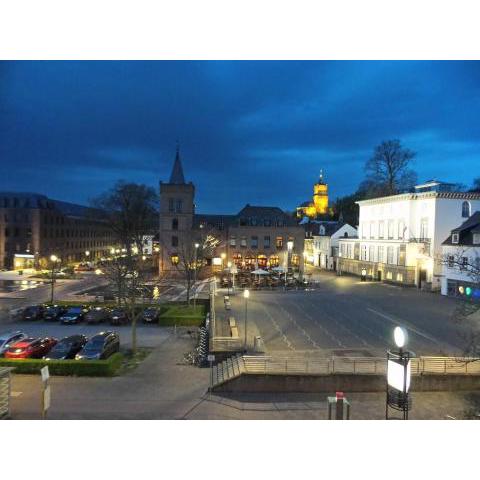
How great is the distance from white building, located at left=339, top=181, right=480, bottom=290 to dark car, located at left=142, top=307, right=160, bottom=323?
28202 mm

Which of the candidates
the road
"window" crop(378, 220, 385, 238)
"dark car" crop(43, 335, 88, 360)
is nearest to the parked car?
"dark car" crop(43, 335, 88, 360)

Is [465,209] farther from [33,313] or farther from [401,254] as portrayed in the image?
[33,313]

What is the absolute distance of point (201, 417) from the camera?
12250 mm

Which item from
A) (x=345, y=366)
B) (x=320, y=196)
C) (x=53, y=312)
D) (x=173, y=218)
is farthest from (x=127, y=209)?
(x=320, y=196)

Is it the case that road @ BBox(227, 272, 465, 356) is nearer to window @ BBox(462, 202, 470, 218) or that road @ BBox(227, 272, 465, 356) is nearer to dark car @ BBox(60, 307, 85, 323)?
window @ BBox(462, 202, 470, 218)

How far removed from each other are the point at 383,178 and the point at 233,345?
4616 cm

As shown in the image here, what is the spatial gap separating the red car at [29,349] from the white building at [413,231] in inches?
1388

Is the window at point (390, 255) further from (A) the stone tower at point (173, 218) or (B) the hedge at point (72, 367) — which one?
(B) the hedge at point (72, 367)

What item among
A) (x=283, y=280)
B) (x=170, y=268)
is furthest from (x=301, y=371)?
(x=170, y=268)

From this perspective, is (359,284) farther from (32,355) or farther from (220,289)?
(32,355)

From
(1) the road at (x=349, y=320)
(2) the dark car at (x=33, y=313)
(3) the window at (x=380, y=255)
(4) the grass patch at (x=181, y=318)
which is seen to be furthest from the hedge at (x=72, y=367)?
(3) the window at (x=380, y=255)

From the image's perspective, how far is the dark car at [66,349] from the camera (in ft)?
57.8

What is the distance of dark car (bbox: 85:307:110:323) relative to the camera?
2636cm

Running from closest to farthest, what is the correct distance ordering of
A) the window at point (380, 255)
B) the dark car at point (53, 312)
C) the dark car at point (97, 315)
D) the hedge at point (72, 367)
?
the hedge at point (72, 367)
the dark car at point (97, 315)
the dark car at point (53, 312)
the window at point (380, 255)
